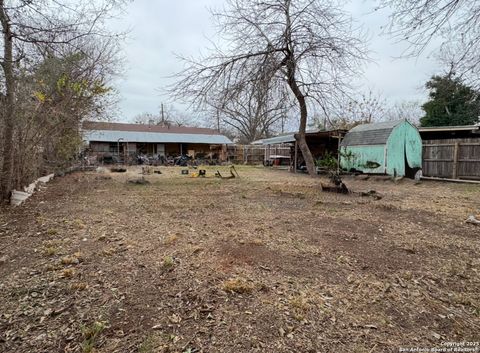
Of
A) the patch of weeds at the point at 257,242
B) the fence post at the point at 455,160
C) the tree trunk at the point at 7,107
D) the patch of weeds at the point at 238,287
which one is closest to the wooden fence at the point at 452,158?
the fence post at the point at 455,160

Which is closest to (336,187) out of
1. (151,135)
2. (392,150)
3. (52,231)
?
(392,150)

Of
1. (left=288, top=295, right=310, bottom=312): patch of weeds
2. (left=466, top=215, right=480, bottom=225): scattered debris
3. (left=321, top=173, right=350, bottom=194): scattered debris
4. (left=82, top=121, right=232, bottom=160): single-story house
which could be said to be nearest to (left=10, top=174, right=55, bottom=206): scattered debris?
(left=288, top=295, right=310, bottom=312): patch of weeds

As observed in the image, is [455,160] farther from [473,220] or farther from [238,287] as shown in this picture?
[238,287]

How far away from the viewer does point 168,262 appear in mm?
2812

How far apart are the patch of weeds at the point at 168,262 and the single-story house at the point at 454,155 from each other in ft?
40.5

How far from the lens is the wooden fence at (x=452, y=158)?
1051cm

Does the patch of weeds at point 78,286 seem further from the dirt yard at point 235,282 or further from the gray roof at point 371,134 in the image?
the gray roof at point 371,134

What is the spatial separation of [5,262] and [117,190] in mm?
4995

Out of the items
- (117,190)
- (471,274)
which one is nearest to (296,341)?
(471,274)

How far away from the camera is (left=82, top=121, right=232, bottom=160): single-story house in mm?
22250

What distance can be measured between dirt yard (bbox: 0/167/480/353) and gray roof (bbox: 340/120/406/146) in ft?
24.4

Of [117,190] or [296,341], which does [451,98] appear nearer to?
[296,341]

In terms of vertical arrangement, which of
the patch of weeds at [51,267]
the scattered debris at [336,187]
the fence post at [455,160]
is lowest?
the patch of weeds at [51,267]

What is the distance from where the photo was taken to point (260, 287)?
7.69 feet
